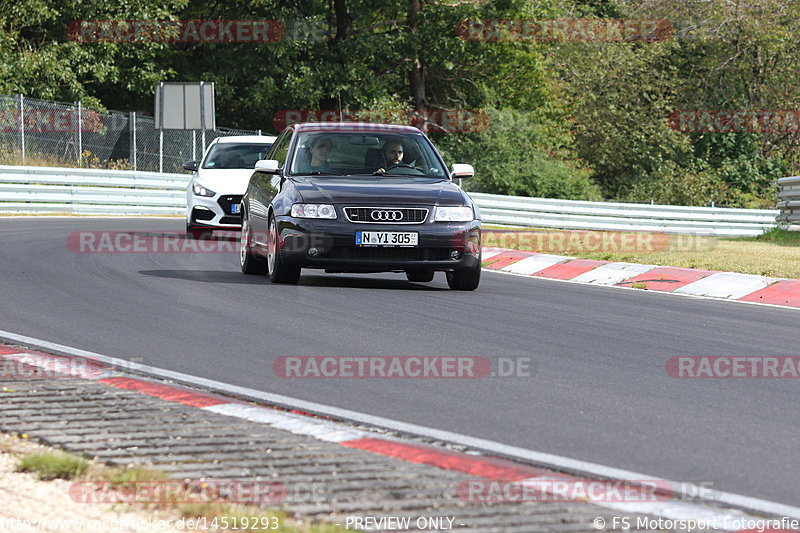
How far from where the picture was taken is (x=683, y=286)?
45.6ft

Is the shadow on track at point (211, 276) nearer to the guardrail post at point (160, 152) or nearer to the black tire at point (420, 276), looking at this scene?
the black tire at point (420, 276)

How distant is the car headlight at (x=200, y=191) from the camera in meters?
19.1

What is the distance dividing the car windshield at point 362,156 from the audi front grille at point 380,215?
105 centimetres

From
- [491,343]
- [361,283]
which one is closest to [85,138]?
[361,283]

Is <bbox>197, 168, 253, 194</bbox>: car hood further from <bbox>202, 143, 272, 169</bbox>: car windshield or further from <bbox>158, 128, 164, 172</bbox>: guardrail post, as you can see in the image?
<bbox>158, 128, 164, 172</bbox>: guardrail post

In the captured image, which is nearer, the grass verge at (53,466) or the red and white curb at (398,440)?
the red and white curb at (398,440)

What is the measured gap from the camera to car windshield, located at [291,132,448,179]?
41.9 ft

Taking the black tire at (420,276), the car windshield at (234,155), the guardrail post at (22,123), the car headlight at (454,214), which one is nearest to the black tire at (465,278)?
the car headlight at (454,214)

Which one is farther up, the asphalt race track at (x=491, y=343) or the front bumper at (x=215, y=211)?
the front bumper at (x=215, y=211)

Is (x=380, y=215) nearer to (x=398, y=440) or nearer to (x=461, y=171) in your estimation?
(x=461, y=171)

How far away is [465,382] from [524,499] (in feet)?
8.78

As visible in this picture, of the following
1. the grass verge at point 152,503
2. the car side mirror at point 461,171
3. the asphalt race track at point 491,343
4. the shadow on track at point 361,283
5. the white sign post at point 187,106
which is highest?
the white sign post at point 187,106

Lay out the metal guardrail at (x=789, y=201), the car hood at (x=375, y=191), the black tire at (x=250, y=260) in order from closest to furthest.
Answer: the car hood at (x=375, y=191)
the black tire at (x=250, y=260)
the metal guardrail at (x=789, y=201)

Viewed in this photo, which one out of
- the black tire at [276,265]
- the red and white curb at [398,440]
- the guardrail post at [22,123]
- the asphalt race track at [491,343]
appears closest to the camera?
the red and white curb at [398,440]
